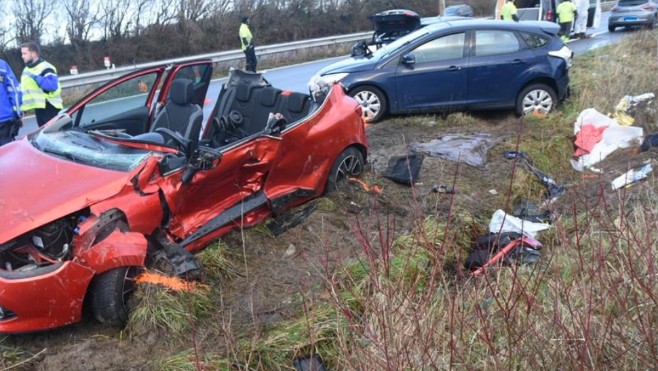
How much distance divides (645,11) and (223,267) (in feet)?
78.0

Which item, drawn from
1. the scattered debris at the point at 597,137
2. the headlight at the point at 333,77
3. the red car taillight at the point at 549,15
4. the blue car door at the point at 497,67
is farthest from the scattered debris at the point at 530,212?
the red car taillight at the point at 549,15

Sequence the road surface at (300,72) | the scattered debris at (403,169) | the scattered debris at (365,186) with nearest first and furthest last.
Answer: the scattered debris at (365,186) → the scattered debris at (403,169) → the road surface at (300,72)

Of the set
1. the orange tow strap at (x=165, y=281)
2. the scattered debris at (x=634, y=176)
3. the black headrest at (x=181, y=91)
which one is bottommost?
the scattered debris at (x=634, y=176)

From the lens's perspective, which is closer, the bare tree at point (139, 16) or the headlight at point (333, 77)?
the headlight at point (333, 77)

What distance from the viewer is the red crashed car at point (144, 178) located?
148 inches

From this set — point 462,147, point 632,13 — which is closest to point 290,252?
point 462,147

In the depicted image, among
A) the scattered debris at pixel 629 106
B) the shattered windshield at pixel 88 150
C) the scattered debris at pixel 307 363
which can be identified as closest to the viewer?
the scattered debris at pixel 307 363

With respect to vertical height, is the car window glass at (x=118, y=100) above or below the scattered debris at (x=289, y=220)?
above

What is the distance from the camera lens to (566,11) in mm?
18250

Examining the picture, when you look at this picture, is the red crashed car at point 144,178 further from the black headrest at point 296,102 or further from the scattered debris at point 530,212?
the scattered debris at point 530,212

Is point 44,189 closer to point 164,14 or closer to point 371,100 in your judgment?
point 371,100

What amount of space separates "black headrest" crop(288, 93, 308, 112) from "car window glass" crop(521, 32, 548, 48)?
4987 mm

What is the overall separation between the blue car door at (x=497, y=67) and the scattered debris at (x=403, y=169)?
2.75m

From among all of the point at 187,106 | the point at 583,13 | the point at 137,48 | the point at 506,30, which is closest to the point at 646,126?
the point at 506,30
